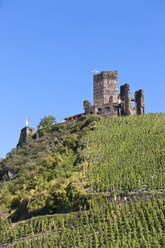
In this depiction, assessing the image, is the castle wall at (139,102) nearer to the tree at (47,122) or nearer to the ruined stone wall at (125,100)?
the ruined stone wall at (125,100)

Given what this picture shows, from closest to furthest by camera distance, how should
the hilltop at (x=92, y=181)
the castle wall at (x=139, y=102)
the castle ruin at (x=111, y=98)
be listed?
the hilltop at (x=92, y=181) < the castle ruin at (x=111, y=98) < the castle wall at (x=139, y=102)

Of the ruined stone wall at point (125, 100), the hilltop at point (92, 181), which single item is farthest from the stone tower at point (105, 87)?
the hilltop at point (92, 181)

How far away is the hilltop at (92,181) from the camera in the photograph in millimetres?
28281

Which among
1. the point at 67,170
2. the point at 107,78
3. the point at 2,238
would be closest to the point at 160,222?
the point at 2,238

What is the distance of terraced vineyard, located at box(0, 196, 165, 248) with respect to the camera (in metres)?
25.4

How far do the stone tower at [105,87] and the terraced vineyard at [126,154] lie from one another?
6.47m

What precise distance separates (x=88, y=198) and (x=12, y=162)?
22.4 metres

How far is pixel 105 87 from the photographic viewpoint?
5625 cm

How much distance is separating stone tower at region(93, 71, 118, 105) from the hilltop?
510 cm

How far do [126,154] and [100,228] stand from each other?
40.6 feet

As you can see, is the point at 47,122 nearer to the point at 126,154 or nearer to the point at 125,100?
the point at 125,100

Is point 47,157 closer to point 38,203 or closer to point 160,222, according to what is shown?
point 38,203

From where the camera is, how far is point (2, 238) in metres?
31.4

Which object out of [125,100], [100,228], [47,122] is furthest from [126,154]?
[47,122]
